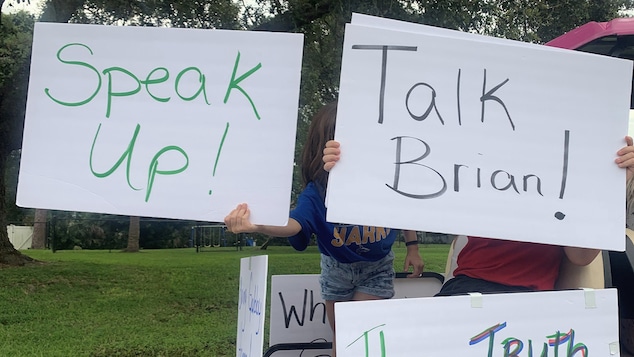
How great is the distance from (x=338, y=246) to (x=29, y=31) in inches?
336

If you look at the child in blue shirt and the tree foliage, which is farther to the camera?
the tree foliage

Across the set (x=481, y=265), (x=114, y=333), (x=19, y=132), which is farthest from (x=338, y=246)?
(x=19, y=132)

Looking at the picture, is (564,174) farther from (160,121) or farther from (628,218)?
(160,121)

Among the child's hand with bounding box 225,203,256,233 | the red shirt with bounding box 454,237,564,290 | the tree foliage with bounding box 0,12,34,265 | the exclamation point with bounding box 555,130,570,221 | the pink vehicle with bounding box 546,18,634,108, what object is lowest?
the red shirt with bounding box 454,237,564,290

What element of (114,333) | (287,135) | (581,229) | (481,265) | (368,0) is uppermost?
(368,0)

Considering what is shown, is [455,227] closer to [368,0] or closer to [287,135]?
[287,135]

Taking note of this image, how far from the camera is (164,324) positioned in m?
5.85

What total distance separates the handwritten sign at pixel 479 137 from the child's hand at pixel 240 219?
0.25 metres

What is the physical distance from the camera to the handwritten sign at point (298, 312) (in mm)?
2535

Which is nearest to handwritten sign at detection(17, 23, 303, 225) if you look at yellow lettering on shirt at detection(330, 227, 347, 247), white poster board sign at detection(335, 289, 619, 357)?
white poster board sign at detection(335, 289, 619, 357)

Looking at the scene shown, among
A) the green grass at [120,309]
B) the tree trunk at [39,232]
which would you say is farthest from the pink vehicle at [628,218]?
the tree trunk at [39,232]

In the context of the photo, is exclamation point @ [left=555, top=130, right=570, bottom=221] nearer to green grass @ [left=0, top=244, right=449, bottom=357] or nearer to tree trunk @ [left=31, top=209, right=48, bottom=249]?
green grass @ [left=0, top=244, right=449, bottom=357]

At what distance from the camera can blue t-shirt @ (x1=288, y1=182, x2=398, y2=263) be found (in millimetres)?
2068

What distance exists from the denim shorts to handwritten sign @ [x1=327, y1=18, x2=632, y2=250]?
854 millimetres
